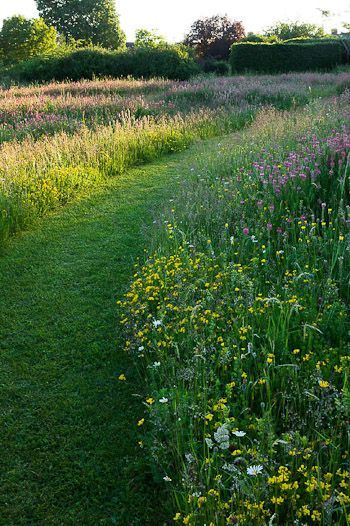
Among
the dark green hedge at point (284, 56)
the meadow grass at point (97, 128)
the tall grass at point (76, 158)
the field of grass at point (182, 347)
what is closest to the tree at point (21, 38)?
the dark green hedge at point (284, 56)

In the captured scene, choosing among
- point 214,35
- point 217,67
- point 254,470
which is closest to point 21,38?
point 214,35

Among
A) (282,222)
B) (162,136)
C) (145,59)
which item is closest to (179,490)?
(282,222)

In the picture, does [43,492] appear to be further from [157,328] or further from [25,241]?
[25,241]

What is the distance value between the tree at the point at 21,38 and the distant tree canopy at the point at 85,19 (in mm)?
14574

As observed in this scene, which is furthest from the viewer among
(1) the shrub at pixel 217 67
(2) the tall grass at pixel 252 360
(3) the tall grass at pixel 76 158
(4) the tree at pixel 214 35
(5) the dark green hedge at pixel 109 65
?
(4) the tree at pixel 214 35

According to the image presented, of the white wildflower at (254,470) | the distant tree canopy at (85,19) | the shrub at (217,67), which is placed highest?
the distant tree canopy at (85,19)

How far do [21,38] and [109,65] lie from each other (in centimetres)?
1719

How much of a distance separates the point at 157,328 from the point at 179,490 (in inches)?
55.1

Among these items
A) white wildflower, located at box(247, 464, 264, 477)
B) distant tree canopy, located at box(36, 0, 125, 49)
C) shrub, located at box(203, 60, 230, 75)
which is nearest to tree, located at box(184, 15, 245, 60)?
shrub, located at box(203, 60, 230, 75)

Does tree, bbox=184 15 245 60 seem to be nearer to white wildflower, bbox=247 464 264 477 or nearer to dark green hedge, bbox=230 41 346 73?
dark green hedge, bbox=230 41 346 73

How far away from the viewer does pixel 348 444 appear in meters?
2.48

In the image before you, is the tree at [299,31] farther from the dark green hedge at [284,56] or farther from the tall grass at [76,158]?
the tall grass at [76,158]

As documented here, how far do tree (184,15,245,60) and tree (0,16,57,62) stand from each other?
37.8 feet

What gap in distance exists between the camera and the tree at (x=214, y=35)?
37.0 meters
